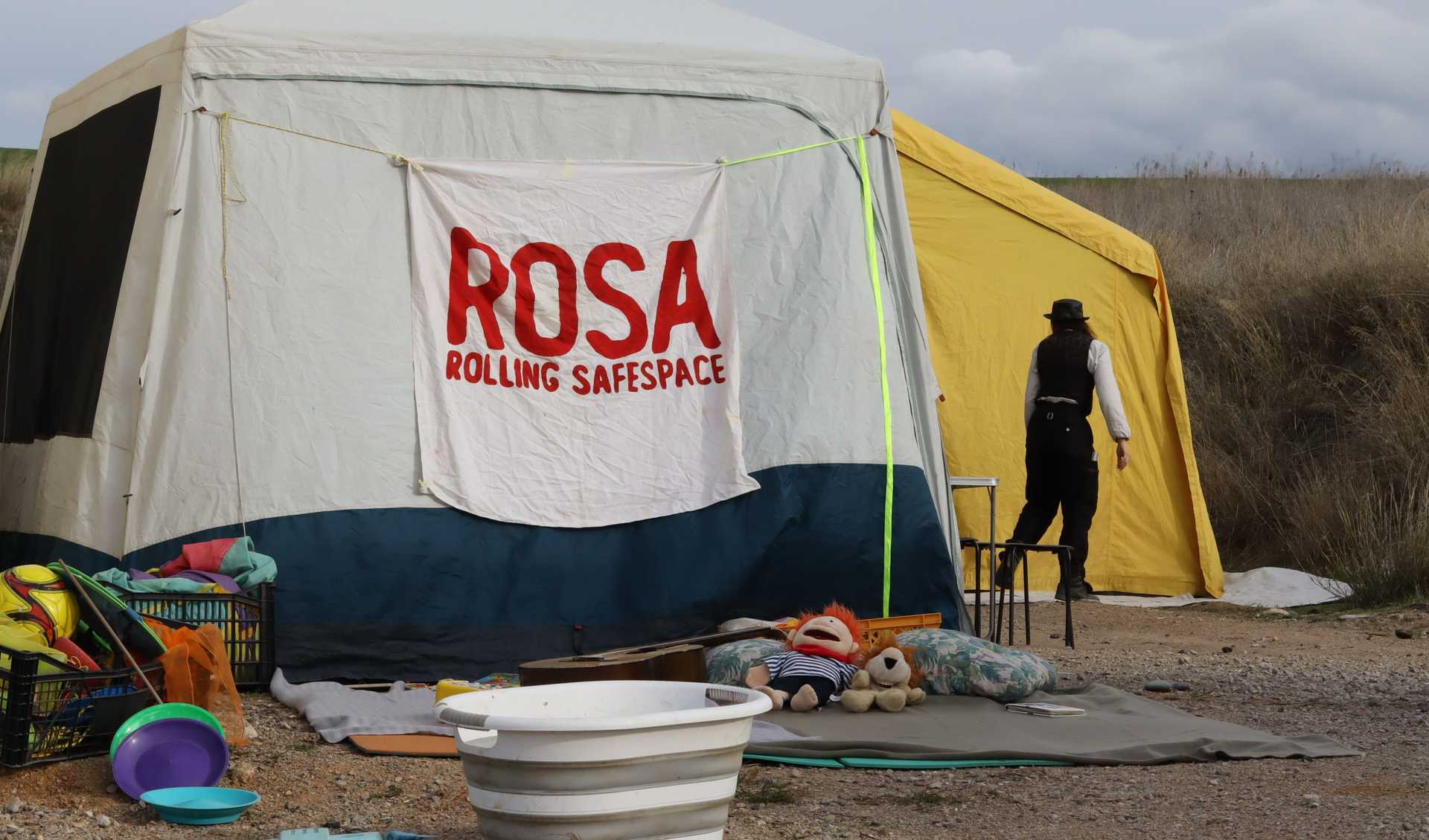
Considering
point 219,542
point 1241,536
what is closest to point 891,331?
point 219,542

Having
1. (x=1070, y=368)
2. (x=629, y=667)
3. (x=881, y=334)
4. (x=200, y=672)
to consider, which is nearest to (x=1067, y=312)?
(x=1070, y=368)

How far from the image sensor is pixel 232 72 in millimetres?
4465

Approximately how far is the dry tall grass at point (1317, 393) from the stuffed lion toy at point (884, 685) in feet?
11.9

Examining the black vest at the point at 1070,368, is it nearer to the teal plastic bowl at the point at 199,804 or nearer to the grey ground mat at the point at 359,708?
the grey ground mat at the point at 359,708

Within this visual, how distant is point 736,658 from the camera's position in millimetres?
4176

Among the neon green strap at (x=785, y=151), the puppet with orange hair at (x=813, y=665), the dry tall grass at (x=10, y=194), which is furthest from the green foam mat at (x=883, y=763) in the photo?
the dry tall grass at (x=10, y=194)

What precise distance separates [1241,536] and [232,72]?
6.31m

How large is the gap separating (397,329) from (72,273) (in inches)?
49.9

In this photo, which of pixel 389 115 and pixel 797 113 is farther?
pixel 797 113

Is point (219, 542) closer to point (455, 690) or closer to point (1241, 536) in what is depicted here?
point (455, 690)

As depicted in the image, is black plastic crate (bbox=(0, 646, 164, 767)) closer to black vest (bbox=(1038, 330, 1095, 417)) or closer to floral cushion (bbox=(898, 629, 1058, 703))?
floral cushion (bbox=(898, 629, 1058, 703))

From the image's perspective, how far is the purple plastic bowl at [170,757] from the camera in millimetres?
3109

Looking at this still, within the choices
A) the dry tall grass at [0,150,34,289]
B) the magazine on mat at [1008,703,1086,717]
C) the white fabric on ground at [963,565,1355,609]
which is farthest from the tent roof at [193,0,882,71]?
the dry tall grass at [0,150,34,289]

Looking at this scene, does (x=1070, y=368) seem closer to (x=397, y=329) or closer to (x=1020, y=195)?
(x=1020, y=195)
